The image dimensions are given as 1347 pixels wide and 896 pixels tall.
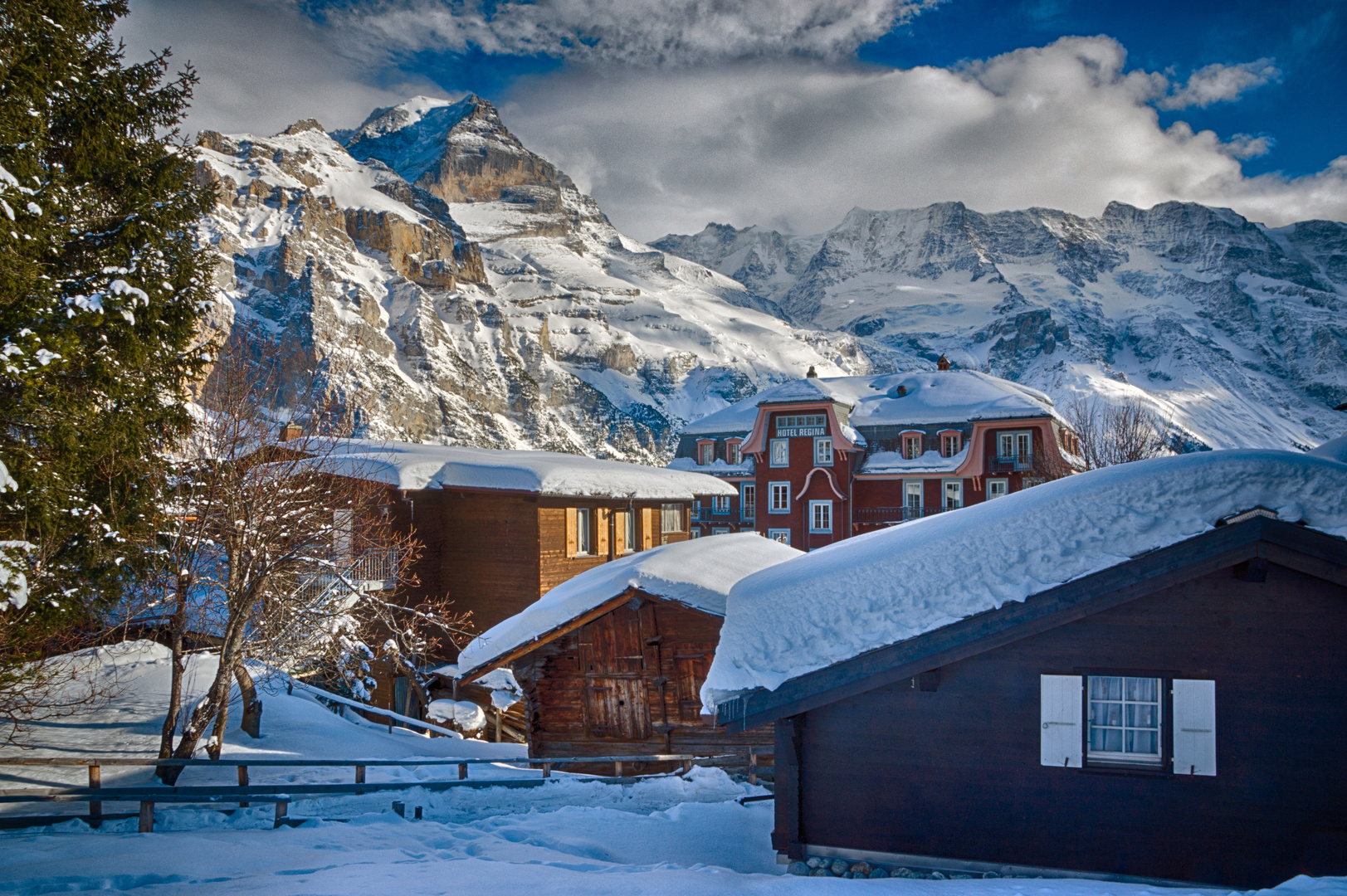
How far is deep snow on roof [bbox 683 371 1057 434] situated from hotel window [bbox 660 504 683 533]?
11.1 metres

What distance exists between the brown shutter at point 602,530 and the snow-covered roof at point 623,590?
871cm

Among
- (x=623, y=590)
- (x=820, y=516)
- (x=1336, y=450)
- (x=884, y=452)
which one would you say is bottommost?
(x=623, y=590)

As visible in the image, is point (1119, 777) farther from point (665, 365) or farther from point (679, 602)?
point (665, 365)

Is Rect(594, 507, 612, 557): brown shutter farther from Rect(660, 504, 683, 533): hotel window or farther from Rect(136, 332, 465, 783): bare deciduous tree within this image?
Rect(136, 332, 465, 783): bare deciduous tree

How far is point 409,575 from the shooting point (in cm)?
1944

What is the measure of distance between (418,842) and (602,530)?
577 inches

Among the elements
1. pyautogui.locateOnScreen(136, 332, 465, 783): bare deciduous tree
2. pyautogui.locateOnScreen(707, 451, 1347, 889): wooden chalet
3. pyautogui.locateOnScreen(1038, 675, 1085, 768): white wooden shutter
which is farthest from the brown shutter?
pyautogui.locateOnScreen(1038, 675, 1085, 768): white wooden shutter

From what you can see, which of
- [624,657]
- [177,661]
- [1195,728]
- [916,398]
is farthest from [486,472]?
[916,398]

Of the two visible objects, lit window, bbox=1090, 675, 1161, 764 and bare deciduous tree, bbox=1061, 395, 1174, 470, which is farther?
bare deciduous tree, bbox=1061, 395, 1174, 470

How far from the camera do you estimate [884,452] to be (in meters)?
37.2

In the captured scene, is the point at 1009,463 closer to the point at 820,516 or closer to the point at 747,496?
the point at 820,516

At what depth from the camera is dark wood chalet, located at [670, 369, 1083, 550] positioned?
3412 centimetres

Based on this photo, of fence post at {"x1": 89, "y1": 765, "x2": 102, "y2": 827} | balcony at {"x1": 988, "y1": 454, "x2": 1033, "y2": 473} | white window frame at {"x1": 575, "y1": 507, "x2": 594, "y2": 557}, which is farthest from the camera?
balcony at {"x1": 988, "y1": 454, "x2": 1033, "y2": 473}

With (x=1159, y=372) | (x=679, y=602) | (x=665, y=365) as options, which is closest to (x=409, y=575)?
(x=679, y=602)
